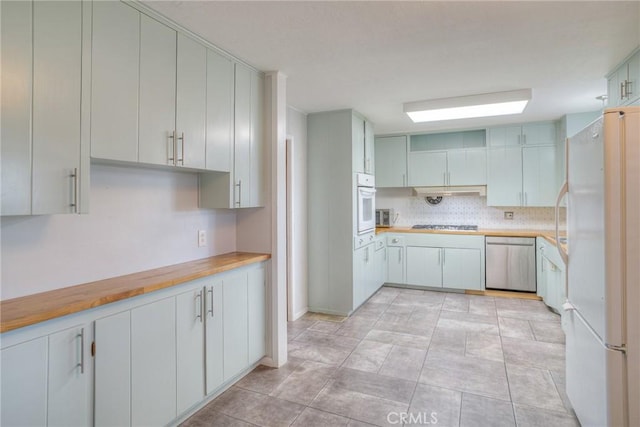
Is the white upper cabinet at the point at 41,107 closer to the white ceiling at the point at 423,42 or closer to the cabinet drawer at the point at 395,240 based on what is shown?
the white ceiling at the point at 423,42

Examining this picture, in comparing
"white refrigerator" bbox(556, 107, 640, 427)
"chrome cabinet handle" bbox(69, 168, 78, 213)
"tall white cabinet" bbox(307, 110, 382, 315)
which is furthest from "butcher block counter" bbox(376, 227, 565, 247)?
"chrome cabinet handle" bbox(69, 168, 78, 213)

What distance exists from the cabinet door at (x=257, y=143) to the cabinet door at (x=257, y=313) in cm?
61

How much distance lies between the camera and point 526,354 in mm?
3062

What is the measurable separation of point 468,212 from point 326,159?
9.25 feet

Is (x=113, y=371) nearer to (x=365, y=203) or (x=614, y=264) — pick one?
(x=614, y=264)

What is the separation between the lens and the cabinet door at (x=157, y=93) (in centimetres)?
193

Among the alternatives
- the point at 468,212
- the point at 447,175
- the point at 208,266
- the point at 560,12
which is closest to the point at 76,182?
the point at 208,266

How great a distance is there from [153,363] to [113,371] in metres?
0.24

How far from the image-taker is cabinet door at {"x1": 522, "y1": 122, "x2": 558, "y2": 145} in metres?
4.73

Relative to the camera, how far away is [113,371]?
66.6 inches

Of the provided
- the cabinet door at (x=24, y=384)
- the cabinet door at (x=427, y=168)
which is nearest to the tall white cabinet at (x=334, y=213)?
the cabinet door at (x=427, y=168)

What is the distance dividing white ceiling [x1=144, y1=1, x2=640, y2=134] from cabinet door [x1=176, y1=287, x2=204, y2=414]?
1735mm

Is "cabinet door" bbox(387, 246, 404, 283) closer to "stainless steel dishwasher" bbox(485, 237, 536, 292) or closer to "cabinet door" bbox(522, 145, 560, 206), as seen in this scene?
"stainless steel dishwasher" bbox(485, 237, 536, 292)

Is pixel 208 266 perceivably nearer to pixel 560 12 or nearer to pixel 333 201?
pixel 333 201
